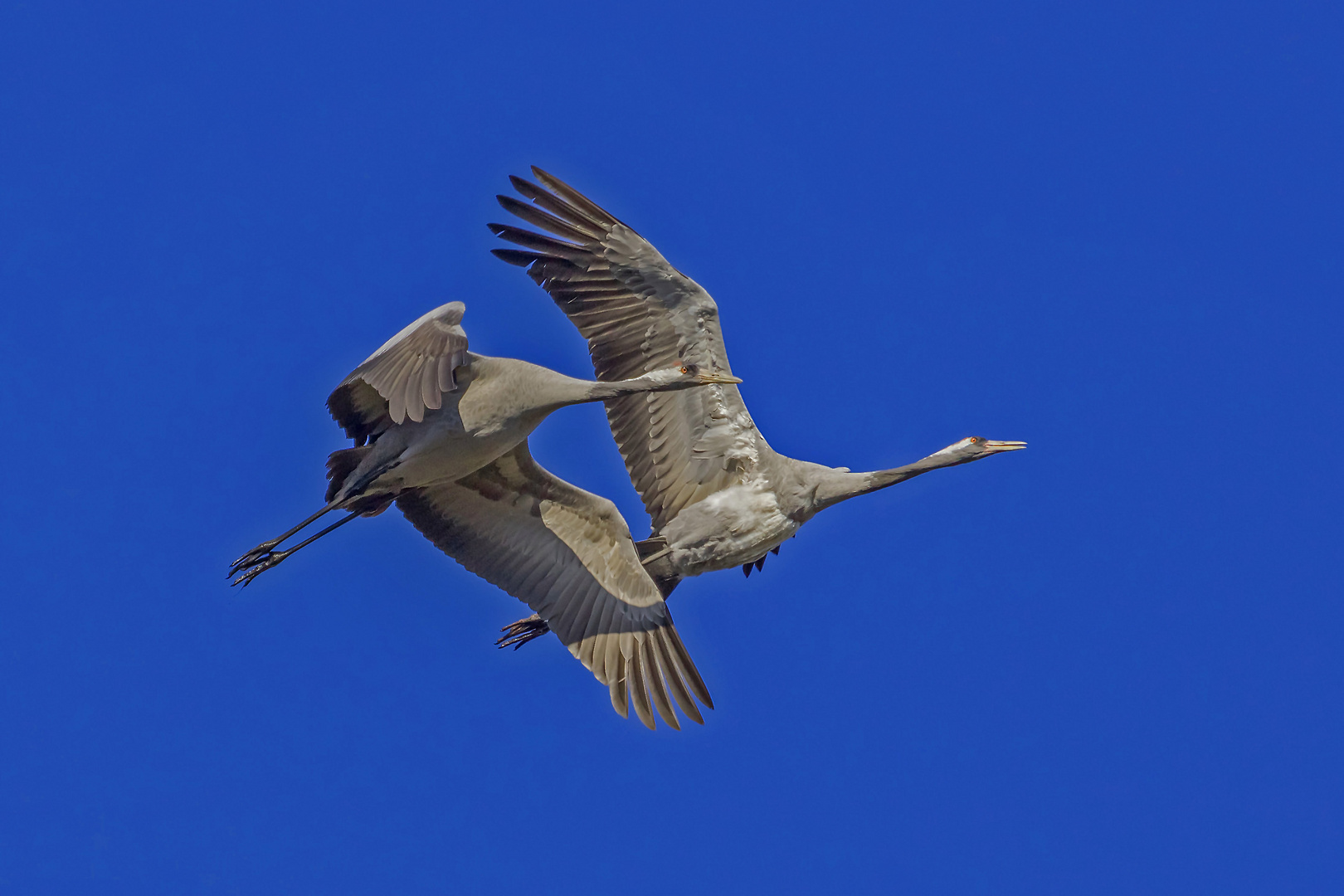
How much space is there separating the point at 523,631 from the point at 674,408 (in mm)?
2657

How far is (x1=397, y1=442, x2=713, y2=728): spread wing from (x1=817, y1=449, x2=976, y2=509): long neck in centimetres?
185

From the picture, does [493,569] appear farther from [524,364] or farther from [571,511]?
[524,364]

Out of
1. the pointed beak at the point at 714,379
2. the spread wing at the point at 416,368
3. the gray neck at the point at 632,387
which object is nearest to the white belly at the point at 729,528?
the pointed beak at the point at 714,379

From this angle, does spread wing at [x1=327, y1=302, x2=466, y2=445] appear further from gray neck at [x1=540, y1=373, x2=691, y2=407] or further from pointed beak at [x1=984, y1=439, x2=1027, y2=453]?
pointed beak at [x1=984, y1=439, x2=1027, y2=453]

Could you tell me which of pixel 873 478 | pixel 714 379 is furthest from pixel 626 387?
pixel 873 478

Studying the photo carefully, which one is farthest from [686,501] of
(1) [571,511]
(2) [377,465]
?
(2) [377,465]

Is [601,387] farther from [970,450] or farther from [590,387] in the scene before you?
[970,450]

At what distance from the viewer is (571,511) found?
49.9ft

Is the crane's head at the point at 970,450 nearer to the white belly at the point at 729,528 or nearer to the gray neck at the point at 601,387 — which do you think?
the white belly at the point at 729,528

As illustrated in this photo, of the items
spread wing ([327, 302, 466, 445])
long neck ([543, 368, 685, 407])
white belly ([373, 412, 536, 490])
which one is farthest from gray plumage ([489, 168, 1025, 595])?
spread wing ([327, 302, 466, 445])

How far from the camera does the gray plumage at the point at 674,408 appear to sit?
15.1 meters

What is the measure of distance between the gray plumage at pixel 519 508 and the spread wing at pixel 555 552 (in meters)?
0.01

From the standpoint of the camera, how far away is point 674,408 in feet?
50.4

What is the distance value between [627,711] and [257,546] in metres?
3.68
